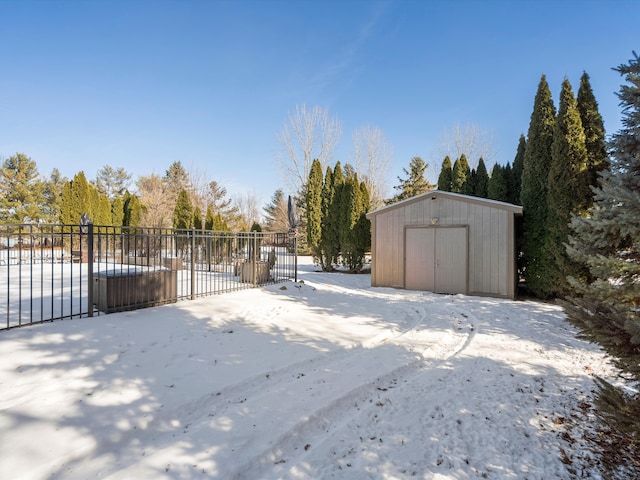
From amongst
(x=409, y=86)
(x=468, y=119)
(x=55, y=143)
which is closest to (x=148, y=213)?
(x=55, y=143)

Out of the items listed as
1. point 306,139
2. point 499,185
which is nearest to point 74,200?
point 306,139

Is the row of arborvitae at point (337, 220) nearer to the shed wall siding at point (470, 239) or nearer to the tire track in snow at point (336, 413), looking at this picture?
the shed wall siding at point (470, 239)

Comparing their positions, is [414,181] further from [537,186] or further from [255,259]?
[255,259]

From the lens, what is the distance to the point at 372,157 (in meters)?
26.2

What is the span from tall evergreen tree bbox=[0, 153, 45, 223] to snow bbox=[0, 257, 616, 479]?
2682 centimetres

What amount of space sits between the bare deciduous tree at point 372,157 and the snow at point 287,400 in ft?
71.3

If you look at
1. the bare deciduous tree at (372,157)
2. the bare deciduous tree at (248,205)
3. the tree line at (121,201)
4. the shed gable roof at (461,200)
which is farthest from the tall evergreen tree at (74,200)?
the bare deciduous tree at (372,157)

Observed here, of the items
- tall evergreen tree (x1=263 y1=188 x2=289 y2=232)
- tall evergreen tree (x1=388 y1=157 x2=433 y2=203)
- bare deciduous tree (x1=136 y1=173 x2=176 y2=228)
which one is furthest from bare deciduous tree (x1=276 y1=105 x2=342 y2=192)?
bare deciduous tree (x1=136 y1=173 x2=176 y2=228)

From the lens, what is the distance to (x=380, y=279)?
416 inches

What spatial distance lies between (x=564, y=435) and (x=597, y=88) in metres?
9.66

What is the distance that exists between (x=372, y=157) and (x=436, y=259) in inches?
715

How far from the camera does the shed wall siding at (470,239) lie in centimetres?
867

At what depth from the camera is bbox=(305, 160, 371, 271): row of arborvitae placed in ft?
48.6

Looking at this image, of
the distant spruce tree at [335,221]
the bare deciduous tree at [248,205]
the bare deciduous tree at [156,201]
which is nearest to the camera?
the distant spruce tree at [335,221]
